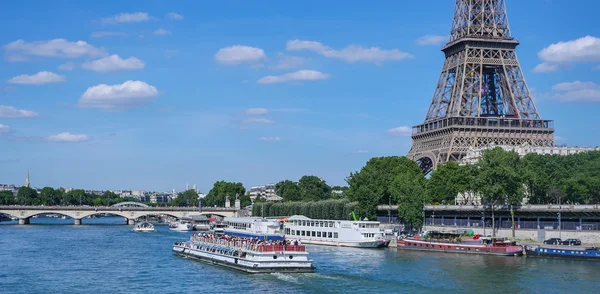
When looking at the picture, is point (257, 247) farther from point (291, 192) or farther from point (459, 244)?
point (291, 192)

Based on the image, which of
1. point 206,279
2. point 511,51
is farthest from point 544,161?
point 206,279

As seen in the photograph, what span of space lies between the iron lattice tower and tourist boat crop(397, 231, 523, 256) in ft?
112

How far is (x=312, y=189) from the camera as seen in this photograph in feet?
554

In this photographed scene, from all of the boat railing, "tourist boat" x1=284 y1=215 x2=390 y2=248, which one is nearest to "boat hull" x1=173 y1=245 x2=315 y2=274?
the boat railing

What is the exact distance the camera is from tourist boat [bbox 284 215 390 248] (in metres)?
86.3

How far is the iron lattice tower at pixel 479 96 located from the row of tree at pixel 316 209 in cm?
1571

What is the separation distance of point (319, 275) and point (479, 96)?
69775 millimetres

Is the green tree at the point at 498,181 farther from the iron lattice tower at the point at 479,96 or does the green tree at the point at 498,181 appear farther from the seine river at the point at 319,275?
the iron lattice tower at the point at 479,96

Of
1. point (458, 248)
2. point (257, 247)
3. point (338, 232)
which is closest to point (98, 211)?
point (338, 232)

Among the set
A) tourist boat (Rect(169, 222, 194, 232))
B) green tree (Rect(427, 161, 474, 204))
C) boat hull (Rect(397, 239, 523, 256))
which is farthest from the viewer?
tourist boat (Rect(169, 222, 194, 232))

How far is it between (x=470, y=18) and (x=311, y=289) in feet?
275

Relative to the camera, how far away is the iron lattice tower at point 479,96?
117812 millimetres

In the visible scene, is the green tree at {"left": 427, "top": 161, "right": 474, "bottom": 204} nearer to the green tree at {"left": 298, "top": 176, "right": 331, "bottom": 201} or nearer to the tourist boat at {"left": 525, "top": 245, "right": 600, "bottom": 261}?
the tourist boat at {"left": 525, "top": 245, "right": 600, "bottom": 261}

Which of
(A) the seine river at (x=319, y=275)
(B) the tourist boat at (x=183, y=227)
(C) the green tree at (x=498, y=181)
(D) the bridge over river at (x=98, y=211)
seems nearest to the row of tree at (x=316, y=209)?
(B) the tourist boat at (x=183, y=227)
